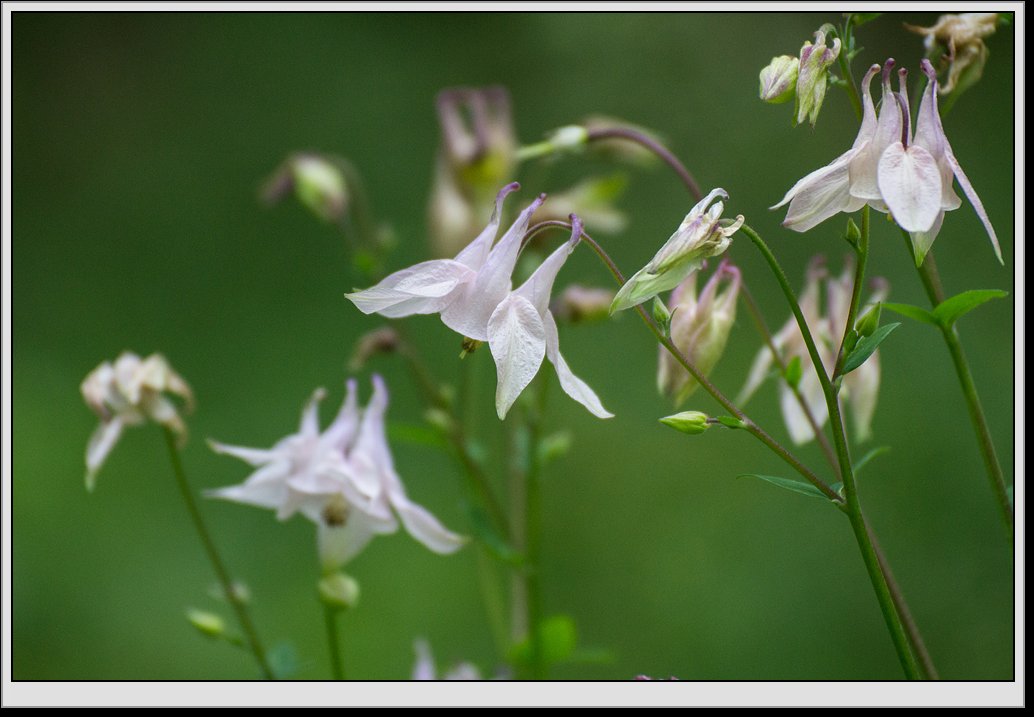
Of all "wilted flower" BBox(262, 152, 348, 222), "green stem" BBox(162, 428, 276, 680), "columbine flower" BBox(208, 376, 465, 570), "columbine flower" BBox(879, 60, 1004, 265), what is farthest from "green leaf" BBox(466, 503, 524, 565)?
"columbine flower" BBox(879, 60, 1004, 265)

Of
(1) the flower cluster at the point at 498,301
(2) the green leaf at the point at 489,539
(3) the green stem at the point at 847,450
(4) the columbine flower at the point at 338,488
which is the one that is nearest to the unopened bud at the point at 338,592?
(4) the columbine flower at the point at 338,488

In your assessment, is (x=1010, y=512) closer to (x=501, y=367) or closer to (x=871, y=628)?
(x=501, y=367)

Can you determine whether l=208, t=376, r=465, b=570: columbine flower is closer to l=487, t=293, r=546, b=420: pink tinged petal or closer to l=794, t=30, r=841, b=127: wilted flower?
l=487, t=293, r=546, b=420: pink tinged petal

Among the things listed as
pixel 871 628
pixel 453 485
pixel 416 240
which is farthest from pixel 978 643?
pixel 416 240

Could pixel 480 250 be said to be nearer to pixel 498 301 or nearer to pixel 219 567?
pixel 498 301

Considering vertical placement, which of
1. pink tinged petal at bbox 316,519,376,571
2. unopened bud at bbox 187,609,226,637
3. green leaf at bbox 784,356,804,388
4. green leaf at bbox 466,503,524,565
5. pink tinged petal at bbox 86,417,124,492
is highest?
green leaf at bbox 784,356,804,388

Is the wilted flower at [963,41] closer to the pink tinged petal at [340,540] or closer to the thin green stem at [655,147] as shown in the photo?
the thin green stem at [655,147]

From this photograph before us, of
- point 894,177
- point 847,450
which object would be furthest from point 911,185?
point 847,450
